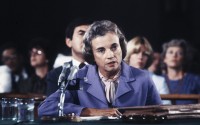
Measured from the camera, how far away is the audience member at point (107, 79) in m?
2.67

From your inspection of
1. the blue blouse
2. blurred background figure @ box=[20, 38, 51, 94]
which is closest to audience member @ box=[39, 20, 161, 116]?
the blue blouse

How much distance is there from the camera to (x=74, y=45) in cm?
291

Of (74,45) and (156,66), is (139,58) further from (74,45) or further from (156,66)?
(156,66)

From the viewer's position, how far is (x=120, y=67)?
2.72 m

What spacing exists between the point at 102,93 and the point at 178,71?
1.12 meters

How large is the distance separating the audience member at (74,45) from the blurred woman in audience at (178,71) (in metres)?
0.94

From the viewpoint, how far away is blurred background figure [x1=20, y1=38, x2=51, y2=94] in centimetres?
366

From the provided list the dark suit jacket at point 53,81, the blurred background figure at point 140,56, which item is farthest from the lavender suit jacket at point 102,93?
the blurred background figure at point 140,56

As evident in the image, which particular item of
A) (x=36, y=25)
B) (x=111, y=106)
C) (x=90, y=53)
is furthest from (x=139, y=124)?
(x=36, y=25)

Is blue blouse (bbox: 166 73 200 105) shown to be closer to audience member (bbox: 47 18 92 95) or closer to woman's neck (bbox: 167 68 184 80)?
woman's neck (bbox: 167 68 184 80)

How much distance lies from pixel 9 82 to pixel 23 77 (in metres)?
0.26

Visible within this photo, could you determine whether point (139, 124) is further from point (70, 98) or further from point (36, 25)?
point (36, 25)

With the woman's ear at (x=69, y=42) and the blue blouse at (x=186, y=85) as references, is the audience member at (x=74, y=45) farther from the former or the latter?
the blue blouse at (x=186, y=85)

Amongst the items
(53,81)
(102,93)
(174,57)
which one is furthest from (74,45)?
(174,57)
